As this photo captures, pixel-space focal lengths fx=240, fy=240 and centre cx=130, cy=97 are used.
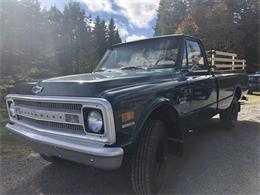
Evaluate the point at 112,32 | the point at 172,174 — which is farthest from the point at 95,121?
the point at 112,32

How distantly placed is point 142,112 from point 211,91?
2.35 metres

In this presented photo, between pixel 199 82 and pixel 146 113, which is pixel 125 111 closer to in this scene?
pixel 146 113

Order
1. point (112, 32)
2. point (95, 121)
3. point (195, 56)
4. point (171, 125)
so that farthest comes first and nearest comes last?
point (112, 32) → point (195, 56) → point (171, 125) → point (95, 121)

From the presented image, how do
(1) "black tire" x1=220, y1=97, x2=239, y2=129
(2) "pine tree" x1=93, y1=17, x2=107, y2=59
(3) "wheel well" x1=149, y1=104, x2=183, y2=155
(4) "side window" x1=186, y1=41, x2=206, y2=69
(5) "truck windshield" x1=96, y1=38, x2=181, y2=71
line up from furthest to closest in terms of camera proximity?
1. (2) "pine tree" x1=93, y1=17, x2=107, y2=59
2. (1) "black tire" x1=220, y1=97, x2=239, y2=129
3. (4) "side window" x1=186, y1=41, x2=206, y2=69
4. (5) "truck windshield" x1=96, y1=38, x2=181, y2=71
5. (3) "wheel well" x1=149, y1=104, x2=183, y2=155

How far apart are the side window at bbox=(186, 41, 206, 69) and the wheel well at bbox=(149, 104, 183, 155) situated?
1.09m

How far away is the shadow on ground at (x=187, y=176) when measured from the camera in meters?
2.89

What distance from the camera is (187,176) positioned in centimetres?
320

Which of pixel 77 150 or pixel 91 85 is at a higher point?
pixel 91 85

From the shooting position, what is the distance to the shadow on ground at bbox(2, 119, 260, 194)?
2.89 metres

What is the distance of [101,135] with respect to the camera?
2.07 meters

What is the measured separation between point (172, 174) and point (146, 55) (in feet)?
5.77

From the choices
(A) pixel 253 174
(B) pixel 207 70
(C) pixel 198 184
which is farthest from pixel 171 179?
(B) pixel 207 70

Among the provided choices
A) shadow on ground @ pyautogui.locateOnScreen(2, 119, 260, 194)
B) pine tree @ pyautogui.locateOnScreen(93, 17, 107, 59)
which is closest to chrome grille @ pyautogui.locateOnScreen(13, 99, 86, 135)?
shadow on ground @ pyautogui.locateOnScreen(2, 119, 260, 194)

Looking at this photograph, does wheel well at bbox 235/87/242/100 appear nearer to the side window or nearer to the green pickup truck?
the side window
